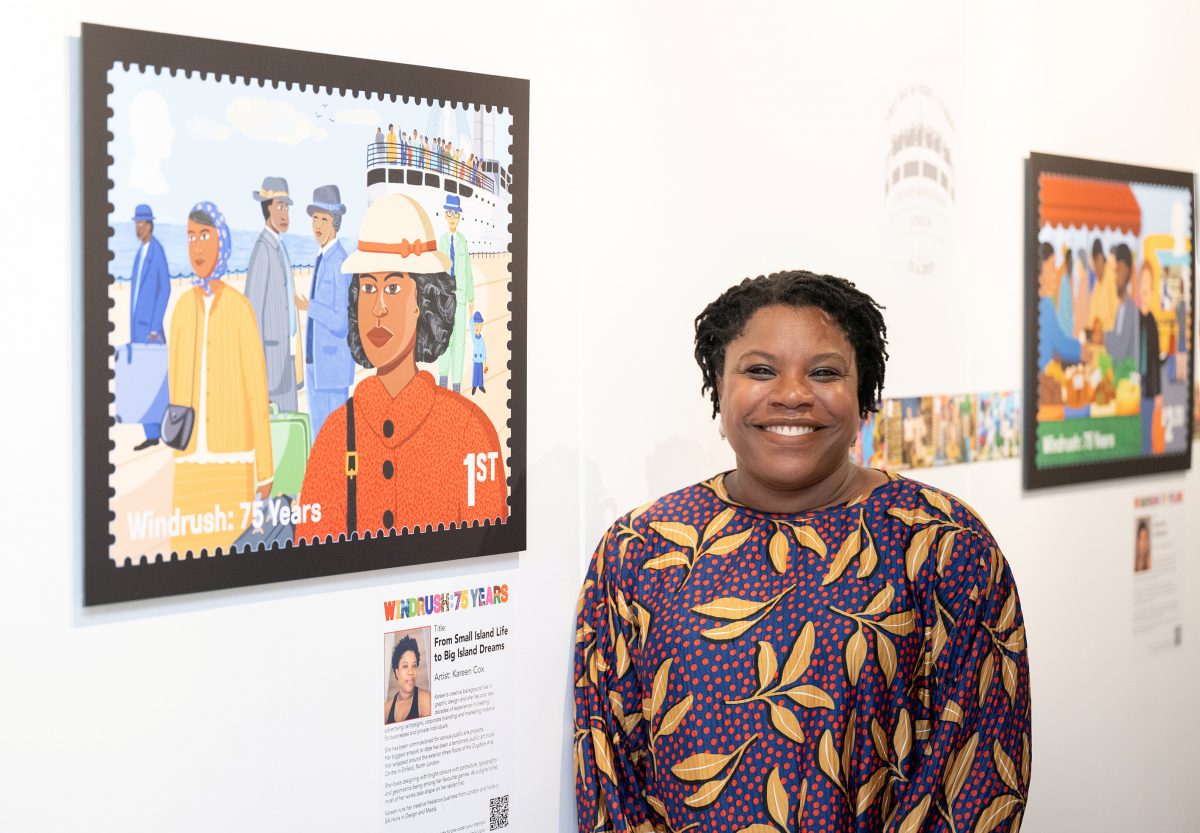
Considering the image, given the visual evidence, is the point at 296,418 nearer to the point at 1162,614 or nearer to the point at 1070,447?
the point at 1070,447

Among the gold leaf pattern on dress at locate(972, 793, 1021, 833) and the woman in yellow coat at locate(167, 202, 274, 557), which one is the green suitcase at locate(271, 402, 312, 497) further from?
the gold leaf pattern on dress at locate(972, 793, 1021, 833)

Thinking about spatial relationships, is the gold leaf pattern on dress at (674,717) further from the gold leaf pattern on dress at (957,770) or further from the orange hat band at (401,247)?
the orange hat band at (401,247)

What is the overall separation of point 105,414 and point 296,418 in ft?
0.77

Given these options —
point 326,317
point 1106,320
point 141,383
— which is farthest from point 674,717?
point 1106,320

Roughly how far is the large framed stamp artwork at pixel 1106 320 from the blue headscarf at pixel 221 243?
64.1 inches

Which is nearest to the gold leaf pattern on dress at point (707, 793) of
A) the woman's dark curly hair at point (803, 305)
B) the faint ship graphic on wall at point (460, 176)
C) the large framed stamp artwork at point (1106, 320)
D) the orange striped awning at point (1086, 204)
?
the woman's dark curly hair at point (803, 305)

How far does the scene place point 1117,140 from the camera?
261 centimetres

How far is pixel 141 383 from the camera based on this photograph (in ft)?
4.59

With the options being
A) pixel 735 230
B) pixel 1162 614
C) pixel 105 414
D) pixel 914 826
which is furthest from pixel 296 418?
pixel 1162 614

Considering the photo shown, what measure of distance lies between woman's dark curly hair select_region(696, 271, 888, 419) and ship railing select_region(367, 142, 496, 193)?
0.37m

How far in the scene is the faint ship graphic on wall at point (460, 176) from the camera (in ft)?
5.18

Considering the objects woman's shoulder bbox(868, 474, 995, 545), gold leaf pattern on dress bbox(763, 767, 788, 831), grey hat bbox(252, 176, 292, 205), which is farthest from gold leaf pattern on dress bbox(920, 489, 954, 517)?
grey hat bbox(252, 176, 292, 205)

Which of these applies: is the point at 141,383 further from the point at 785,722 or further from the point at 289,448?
the point at 785,722

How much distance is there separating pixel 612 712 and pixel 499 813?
0.76 ft
